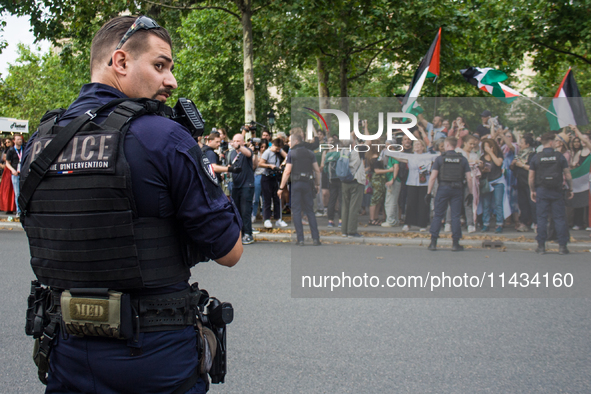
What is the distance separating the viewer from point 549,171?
8.34 meters

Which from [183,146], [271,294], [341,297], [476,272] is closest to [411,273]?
[476,272]

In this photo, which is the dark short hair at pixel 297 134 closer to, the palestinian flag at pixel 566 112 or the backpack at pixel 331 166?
the backpack at pixel 331 166

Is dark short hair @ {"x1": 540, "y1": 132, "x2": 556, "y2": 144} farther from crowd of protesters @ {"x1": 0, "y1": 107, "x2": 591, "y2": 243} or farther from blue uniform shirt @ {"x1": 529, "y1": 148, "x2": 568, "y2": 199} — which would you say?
blue uniform shirt @ {"x1": 529, "y1": 148, "x2": 568, "y2": 199}

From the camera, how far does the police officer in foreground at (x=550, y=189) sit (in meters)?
8.30

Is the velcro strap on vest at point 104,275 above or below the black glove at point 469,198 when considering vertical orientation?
below

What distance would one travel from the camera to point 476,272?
6.53m

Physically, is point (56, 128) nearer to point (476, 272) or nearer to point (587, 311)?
point (587, 311)

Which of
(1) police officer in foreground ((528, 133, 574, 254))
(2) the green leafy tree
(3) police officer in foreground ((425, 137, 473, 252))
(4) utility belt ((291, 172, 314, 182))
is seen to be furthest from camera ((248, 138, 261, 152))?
(2) the green leafy tree

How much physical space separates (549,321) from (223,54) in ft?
76.6

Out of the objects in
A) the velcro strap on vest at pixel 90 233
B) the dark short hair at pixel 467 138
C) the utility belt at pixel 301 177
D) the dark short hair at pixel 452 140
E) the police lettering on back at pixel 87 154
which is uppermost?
the dark short hair at pixel 467 138

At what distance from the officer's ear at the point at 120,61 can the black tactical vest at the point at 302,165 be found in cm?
710

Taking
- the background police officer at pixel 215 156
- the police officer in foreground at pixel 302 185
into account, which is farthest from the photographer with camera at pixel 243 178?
the police officer in foreground at pixel 302 185

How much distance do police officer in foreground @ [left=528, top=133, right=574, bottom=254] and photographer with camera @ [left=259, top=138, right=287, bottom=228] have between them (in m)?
4.62

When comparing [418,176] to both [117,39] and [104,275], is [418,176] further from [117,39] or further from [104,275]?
[104,275]
